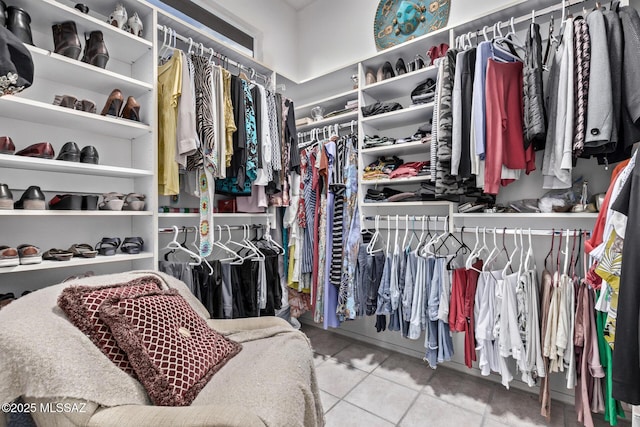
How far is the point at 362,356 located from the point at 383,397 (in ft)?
1.75

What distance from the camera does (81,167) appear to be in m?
1.49

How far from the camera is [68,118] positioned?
5.06ft

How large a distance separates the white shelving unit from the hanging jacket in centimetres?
208

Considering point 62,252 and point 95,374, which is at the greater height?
point 62,252

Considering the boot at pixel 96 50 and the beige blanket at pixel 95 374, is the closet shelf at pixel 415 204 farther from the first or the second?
the boot at pixel 96 50

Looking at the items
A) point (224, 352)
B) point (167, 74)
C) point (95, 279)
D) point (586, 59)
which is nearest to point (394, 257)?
point (224, 352)

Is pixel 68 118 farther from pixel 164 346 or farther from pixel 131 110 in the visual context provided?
pixel 164 346

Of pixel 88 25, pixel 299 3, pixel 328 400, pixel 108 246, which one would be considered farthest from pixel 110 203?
pixel 299 3

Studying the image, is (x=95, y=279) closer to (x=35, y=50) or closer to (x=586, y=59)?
(x=35, y=50)

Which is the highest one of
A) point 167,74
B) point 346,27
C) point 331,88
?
point 346,27

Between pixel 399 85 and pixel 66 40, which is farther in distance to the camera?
pixel 399 85

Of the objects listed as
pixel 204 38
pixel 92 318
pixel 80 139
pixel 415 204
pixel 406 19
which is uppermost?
pixel 406 19

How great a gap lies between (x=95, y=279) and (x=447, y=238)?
2.11m

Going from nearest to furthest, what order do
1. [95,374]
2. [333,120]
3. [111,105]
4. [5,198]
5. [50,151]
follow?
1. [95,374]
2. [5,198]
3. [50,151]
4. [111,105]
5. [333,120]
